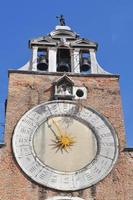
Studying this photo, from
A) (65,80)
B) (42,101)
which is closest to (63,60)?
(65,80)

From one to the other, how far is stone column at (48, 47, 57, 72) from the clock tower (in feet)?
0.10

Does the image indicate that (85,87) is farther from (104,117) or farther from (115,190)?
(115,190)

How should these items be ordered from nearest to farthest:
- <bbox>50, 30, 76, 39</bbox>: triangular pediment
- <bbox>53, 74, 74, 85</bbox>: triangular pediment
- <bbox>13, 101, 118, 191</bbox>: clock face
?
1. <bbox>13, 101, 118, 191</bbox>: clock face
2. <bbox>53, 74, 74, 85</bbox>: triangular pediment
3. <bbox>50, 30, 76, 39</bbox>: triangular pediment

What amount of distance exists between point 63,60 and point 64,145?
425 cm

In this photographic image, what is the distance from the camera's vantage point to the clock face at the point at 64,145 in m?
15.2

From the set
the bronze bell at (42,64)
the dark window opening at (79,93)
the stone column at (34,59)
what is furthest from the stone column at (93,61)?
the stone column at (34,59)

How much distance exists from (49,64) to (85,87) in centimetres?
171

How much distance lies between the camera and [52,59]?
61.9ft

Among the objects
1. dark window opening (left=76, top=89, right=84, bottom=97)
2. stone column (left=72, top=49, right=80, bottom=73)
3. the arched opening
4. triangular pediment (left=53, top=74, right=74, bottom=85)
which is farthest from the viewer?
the arched opening

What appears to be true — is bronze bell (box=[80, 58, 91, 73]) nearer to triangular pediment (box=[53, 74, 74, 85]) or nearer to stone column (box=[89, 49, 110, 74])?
stone column (box=[89, 49, 110, 74])

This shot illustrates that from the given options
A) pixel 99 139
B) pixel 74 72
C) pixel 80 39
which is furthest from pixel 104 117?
pixel 80 39

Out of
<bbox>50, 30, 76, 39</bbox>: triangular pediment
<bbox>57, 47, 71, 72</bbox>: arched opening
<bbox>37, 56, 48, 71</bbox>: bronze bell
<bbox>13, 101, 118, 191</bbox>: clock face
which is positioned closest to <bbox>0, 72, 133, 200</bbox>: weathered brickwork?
<bbox>13, 101, 118, 191</bbox>: clock face

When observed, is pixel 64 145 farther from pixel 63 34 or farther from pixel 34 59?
pixel 63 34

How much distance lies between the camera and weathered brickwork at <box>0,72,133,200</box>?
14852 millimetres
